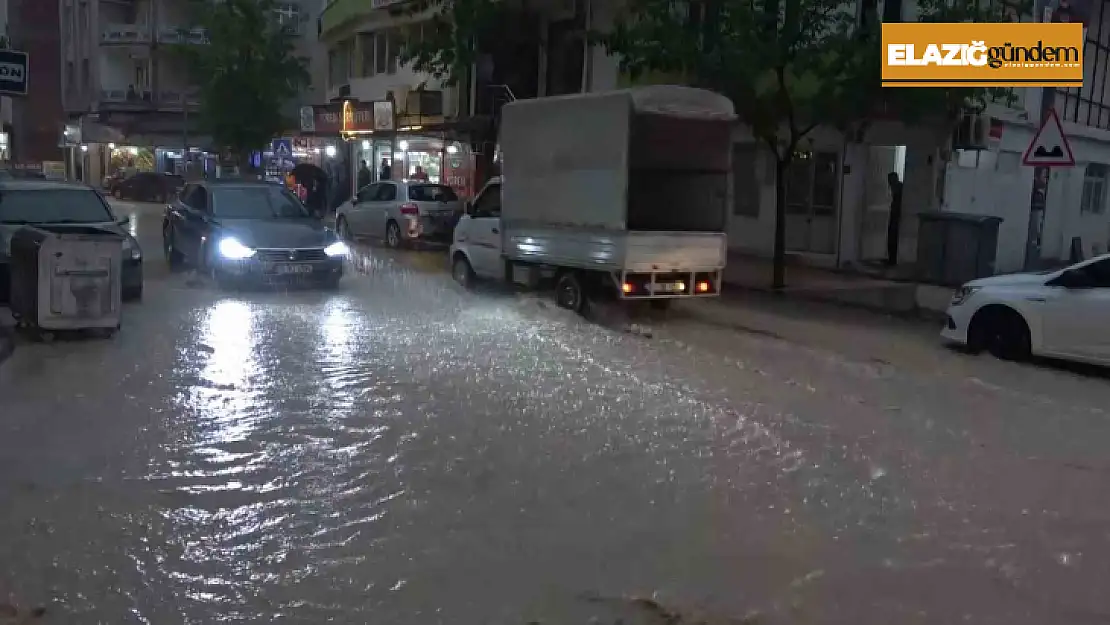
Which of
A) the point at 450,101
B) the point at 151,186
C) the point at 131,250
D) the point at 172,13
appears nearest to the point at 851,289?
the point at 131,250

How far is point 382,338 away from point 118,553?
6.53 metres

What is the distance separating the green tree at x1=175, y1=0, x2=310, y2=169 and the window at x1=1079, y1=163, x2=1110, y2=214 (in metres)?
27.2

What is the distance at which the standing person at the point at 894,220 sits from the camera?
20.6 metres

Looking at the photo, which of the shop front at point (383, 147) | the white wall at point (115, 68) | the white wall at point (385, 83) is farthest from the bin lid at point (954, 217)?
the white wall at point (115, 68)

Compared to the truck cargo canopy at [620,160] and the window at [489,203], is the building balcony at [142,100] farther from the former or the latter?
the truck cargo canopy at [620,160]

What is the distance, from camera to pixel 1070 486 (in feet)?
23.2

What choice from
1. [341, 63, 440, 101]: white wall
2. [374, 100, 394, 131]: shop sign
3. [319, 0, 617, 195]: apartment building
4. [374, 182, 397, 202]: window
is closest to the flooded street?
[374, 182, 397, 202]: window

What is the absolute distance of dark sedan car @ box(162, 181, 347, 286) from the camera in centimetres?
1488

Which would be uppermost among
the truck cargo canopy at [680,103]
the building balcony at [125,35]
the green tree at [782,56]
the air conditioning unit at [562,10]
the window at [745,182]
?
the building balcony at [125,35]

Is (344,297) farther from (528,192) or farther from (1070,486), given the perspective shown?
(1070,486)

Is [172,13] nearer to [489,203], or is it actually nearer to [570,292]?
[489,203]

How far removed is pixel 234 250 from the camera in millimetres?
14836

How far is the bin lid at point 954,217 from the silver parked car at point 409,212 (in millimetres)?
10334

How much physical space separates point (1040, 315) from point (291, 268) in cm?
977
